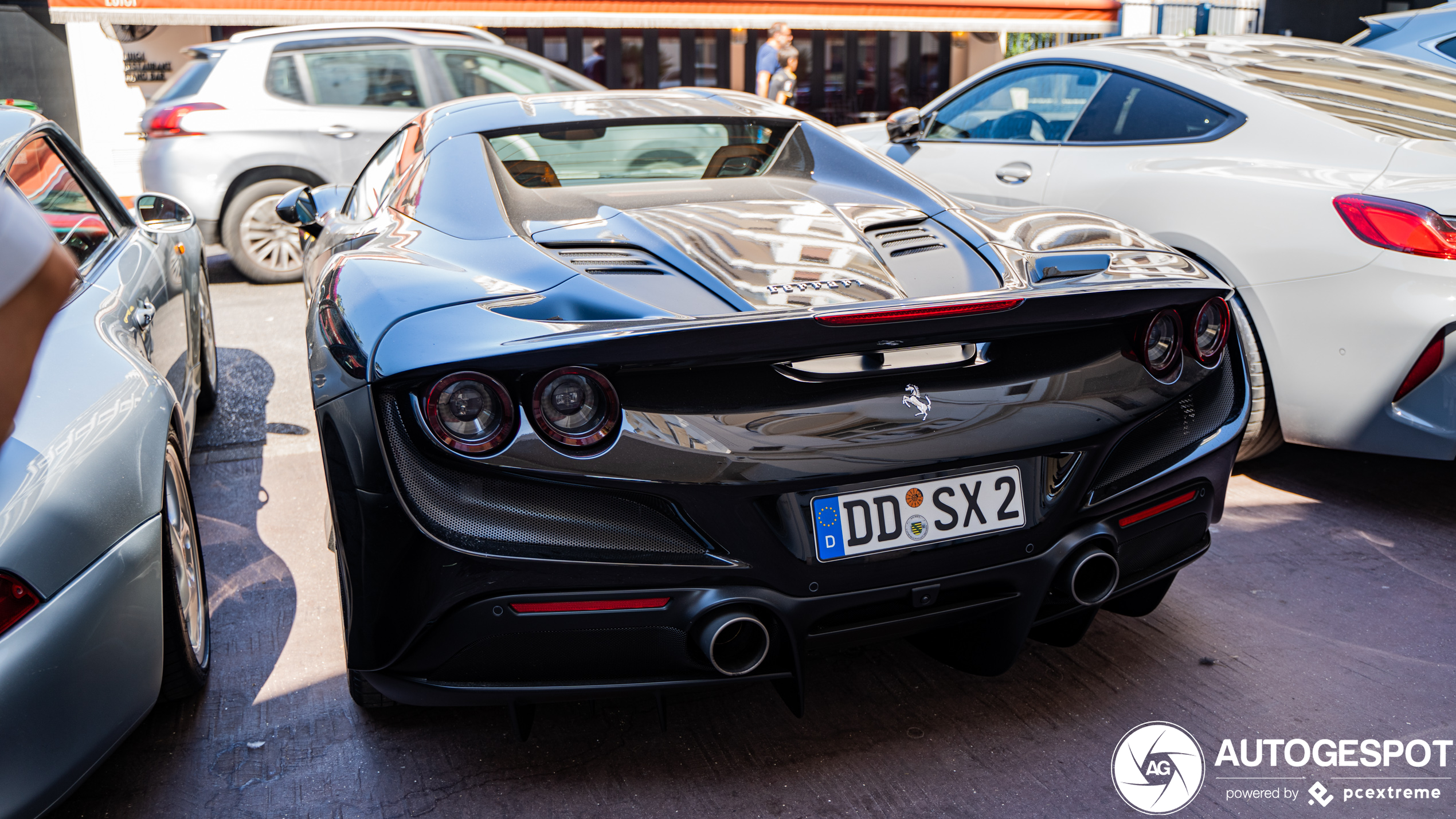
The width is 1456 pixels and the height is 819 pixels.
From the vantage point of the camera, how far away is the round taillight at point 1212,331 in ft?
7.72

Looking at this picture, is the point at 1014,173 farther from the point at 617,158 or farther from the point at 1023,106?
the point at 617,158

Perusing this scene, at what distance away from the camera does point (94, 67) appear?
12.7 metres

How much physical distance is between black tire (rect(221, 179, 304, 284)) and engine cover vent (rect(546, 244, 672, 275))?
18.5 ft

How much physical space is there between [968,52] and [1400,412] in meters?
17.1

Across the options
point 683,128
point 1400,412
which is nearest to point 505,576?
point 1400,412

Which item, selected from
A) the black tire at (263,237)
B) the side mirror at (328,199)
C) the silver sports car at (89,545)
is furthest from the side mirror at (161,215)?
the black tire at (263,237)

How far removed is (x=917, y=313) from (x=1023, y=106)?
333cm

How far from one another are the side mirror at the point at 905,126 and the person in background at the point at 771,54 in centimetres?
674

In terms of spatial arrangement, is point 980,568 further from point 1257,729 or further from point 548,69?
point 548,69

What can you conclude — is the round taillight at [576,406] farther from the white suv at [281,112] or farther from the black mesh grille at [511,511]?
the white suv at [281,112]

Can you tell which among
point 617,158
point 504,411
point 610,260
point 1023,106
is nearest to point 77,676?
point 504,411

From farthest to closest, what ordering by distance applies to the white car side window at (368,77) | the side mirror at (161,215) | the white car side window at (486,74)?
the white car side window at (486,74) < the white car side window at (368,77) < the side mirror at (161,215)

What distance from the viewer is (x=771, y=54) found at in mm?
11781

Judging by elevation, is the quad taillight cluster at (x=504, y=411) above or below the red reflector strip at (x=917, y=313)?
below
